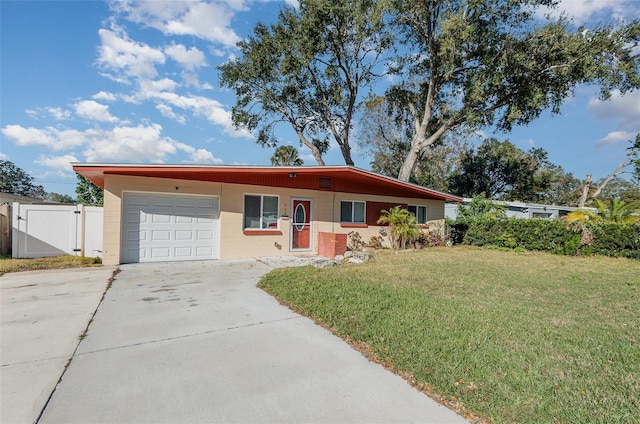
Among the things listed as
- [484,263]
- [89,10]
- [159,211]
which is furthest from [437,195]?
[89,10]

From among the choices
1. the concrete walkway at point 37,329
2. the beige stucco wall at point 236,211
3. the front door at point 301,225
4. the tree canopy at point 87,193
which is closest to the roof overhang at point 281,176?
the beige stucco wall at point 236,211

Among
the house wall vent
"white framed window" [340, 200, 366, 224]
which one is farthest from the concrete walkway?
"white framed window" [340, 200, 366, 224]

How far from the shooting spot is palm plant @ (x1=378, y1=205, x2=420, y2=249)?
42.1 ft

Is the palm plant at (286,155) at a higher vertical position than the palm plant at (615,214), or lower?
higher

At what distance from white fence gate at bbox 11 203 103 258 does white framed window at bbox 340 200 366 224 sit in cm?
826

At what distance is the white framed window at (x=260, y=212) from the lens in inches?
410

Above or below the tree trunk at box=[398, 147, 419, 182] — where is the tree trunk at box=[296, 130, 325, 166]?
above

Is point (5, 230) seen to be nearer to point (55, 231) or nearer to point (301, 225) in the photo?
point (55, 231)

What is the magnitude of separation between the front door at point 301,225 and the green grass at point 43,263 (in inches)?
230

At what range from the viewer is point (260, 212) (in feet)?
34.9

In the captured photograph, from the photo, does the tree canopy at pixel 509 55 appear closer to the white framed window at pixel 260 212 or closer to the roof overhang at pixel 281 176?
the roof overhang at pixel 281 176

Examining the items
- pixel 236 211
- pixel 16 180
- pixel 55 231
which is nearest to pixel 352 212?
pixel 236 211

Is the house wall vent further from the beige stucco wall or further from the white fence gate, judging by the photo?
the white fence gate

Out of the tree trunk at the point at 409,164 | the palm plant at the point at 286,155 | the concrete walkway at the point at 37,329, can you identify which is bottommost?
the concrete walkway at the point at 37,329
